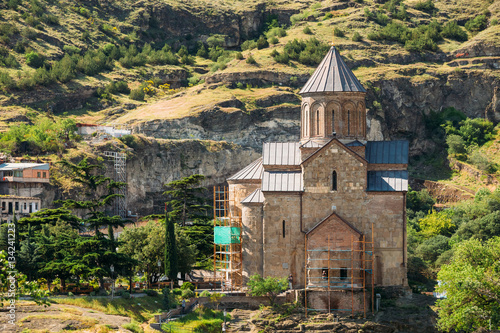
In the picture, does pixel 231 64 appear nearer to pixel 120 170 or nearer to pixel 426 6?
pixel 426 6

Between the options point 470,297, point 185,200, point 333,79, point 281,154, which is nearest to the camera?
point 470,297

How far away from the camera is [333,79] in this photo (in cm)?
5606

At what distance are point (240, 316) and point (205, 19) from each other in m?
94.8

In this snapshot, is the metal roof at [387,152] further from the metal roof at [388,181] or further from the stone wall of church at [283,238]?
the stone wall of church at [283,238]

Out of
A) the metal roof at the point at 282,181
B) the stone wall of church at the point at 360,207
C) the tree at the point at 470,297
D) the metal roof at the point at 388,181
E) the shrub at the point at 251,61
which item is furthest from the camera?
the shrub at the point at 251,61

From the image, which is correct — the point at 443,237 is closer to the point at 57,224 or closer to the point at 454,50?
the point at 57,224

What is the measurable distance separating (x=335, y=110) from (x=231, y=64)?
63074 millimetres

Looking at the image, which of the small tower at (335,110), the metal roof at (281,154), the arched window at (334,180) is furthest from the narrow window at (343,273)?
the small tower at (335,110)

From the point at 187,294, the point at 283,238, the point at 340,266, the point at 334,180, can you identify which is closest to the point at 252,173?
the point at 283,238

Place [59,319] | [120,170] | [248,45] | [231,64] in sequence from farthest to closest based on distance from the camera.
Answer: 1. [248,45]
2. [231,64]
3. [120,170]
4. [59,319]

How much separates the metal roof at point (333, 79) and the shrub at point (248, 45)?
6896cm

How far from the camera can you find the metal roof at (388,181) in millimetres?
52344

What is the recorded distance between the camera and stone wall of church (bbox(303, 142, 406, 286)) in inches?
2053

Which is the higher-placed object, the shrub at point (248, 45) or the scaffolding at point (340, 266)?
the shrub at point (248, 45)
